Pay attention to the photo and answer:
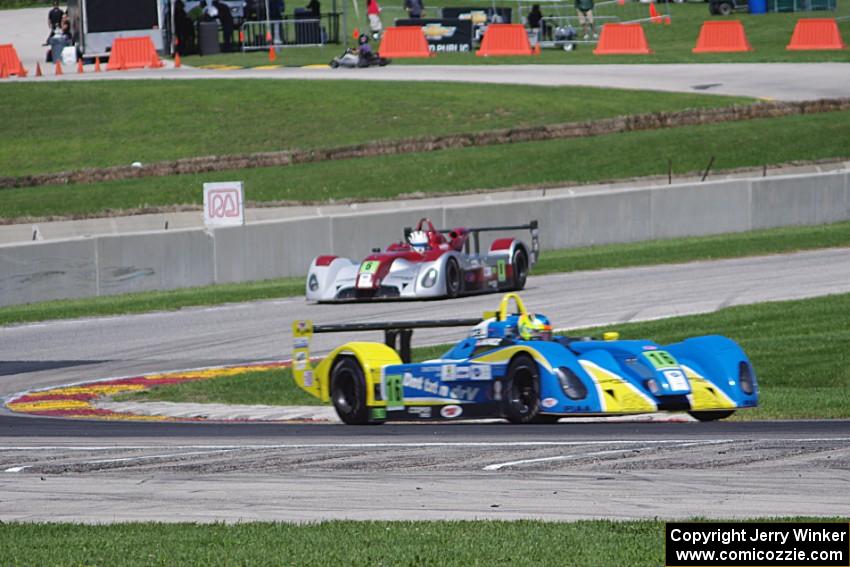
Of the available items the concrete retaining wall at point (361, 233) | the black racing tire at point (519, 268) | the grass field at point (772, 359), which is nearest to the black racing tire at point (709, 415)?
the grass field at point (772, 359)

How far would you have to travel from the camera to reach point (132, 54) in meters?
48.2

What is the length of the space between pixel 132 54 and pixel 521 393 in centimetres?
3811

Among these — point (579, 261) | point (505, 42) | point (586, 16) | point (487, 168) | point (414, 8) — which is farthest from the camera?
point (414, 8)

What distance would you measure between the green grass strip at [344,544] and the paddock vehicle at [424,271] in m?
14.3

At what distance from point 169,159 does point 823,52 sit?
69.4ft

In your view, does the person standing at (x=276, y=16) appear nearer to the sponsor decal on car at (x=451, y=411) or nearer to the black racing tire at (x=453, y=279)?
the black racing tire at (x=453, y=279)

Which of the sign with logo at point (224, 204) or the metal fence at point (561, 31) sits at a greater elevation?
the metal fence at point (561, 31)

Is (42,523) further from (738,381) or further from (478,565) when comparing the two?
(738,381)

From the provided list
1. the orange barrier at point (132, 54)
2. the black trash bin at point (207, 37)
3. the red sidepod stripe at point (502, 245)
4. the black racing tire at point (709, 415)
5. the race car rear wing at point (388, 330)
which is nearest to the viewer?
the black racing tire at point (709, 415)

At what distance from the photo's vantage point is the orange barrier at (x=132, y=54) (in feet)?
156

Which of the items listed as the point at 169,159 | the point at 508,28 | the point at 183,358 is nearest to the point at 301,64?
the point at 508,28

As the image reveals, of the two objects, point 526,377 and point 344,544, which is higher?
point 344,544

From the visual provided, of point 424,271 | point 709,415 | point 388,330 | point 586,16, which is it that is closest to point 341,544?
point 709,415

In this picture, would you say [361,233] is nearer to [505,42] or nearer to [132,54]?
[132,54]
